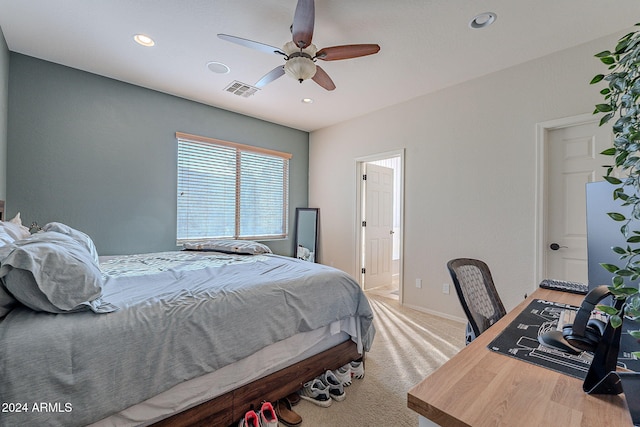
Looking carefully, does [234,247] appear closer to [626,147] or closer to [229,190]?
[229,190]

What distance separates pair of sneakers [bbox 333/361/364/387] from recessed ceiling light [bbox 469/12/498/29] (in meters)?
2.84

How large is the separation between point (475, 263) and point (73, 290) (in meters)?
2.04

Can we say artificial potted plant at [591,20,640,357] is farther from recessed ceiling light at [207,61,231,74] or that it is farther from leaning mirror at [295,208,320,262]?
leaning mirror at [295,208,320,262]

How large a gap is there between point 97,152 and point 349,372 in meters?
3.47

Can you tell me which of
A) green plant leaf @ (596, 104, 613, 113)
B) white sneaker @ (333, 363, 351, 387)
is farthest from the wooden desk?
white sneaker @ (333, 363, 351, 387)

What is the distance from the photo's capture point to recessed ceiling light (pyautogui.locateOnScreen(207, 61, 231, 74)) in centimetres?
286

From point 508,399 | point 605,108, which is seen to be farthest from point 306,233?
point 605,108

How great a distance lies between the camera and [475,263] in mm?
1639

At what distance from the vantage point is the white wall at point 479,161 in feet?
8.68

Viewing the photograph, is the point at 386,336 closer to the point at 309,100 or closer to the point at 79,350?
the point at 79,350

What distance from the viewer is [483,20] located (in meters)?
2.19

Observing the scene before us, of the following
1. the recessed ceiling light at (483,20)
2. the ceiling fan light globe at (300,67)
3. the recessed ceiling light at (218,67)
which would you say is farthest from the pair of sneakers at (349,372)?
the recessed ceiling light at (218,67)

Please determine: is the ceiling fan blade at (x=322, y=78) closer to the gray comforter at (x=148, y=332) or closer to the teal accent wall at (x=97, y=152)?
the gray comforter at (x=148, y=332)

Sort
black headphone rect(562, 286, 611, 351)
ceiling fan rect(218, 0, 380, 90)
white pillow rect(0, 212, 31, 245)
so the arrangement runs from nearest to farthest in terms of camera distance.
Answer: black headphone rect(562, 286, 611, 351)
white pillow rect(0, 212, 31, 245)
ceiling fan rect(218, 0, 380, 90)
